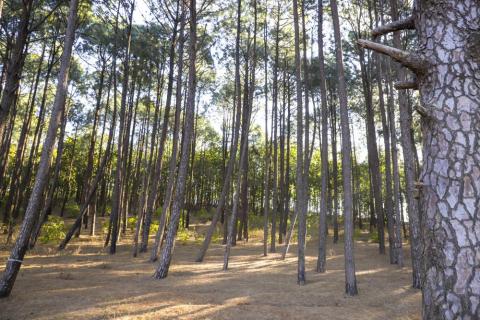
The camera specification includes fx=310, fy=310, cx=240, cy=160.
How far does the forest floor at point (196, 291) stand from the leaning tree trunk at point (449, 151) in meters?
4.56

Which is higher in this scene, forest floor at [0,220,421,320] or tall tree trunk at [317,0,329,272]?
tall tree trunk at [317,0,329,272]

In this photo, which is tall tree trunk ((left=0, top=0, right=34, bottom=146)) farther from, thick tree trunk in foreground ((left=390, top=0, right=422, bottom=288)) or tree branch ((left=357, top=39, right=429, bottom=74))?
thick tree trunk in foreground ((left=390, top=0, right=422, bottom=288))

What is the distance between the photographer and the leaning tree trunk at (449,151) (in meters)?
1.47

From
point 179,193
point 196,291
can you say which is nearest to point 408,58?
point 196,291

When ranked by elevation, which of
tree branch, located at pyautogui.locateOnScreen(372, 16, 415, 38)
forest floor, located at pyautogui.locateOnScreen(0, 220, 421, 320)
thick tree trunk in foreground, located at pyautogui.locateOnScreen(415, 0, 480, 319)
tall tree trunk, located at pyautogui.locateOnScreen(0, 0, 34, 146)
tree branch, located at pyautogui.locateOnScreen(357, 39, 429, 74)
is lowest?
forest floor, located at pyautogui.locateOnScreen(0, 220, 421, 320)

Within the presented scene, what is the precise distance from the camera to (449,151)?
1609 mm

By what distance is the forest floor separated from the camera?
5.55 m

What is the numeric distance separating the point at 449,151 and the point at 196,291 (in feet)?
22.2

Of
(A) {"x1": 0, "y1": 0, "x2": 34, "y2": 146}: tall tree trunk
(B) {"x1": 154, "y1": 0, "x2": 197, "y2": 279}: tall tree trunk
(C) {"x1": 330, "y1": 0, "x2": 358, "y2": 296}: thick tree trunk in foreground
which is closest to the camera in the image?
(A) {"x1": 0, "y1": 0, "x2": 34, "y2": 146}: tall tree trunk

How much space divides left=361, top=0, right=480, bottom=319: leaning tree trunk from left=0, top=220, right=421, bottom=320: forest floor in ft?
15.0

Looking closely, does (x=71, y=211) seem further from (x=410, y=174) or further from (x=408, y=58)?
(x=408, y=58)

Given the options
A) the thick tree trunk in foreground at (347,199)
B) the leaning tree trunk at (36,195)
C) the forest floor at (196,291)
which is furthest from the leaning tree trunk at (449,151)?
the leaning tree trunk at (36,195)

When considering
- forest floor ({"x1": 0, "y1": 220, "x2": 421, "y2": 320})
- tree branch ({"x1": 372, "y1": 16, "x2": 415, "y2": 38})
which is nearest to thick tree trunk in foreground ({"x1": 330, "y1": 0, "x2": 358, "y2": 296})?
forest floor ({"x1": 0, "y1": 220, "x2": 421, "y2": 320})

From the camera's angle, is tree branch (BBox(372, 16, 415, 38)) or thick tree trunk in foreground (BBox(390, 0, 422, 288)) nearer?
tree branch (BBox(372, 16, 415, 38))
